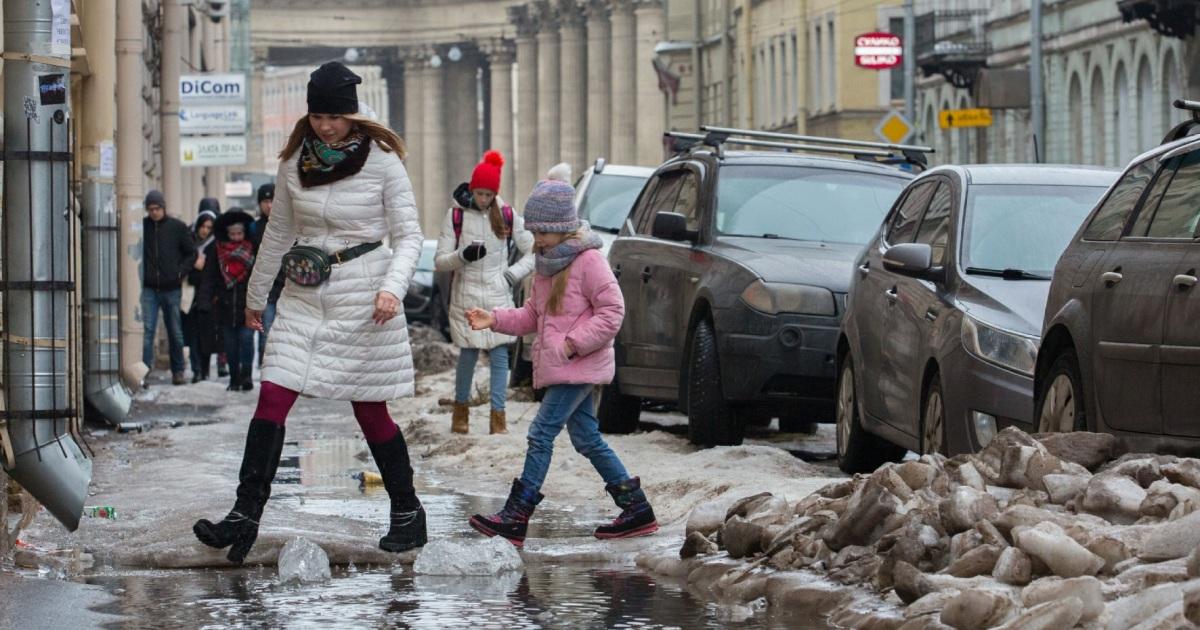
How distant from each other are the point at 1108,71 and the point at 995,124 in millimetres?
7758

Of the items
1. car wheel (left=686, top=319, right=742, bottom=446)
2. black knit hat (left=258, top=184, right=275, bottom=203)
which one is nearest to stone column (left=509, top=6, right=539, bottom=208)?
black knit hat (left=258, top=184, right=275, bottom=203)

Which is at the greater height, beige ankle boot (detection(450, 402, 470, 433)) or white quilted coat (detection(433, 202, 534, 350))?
white quilted coat (detection(433, 202, 534, 350))

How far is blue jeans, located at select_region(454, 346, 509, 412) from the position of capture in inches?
616

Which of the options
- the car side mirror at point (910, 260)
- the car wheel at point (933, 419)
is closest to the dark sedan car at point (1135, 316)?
the car wheel at point (933, 419)

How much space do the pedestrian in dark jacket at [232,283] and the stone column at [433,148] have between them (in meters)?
102

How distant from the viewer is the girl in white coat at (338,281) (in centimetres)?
926

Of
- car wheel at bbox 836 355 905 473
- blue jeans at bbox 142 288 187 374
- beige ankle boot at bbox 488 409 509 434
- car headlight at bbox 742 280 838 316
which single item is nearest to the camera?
car wheel at bbox 836 355 905 473

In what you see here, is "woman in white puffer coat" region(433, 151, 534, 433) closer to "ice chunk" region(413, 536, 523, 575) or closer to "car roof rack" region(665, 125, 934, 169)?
"car roof rack" region(665, 125, 934, 169)

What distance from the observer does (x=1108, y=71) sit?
43.8m

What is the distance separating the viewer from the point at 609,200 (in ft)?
71.2

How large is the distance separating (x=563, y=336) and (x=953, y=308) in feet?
6.60

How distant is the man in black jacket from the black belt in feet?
48.9

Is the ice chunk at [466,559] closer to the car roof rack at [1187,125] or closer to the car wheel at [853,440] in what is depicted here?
the car roof rack at [1187,125]

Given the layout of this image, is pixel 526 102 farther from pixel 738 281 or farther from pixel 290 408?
pixel 290 408
